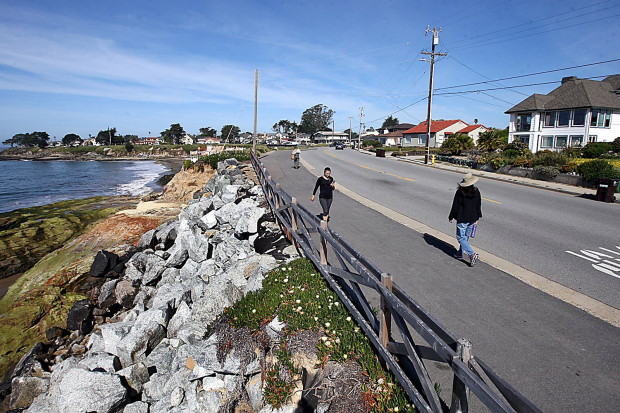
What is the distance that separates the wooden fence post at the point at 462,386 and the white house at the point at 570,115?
4180 cm

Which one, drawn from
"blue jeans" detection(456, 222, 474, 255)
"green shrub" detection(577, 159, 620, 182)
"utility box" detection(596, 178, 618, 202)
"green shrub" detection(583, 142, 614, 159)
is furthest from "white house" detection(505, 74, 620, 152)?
"blue jeans" detection(456, 222, 474, 255)

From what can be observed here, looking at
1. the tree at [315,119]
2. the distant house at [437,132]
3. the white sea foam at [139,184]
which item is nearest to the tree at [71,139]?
the tree at [315,119]

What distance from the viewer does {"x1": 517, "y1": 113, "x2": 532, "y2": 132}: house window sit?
44.5 m

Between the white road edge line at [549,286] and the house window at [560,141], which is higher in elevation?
the house window at [560,141]

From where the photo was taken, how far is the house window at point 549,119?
4196 cm

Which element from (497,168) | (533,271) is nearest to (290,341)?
(533,271)

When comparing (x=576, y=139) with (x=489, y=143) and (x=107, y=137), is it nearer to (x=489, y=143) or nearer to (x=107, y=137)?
(x=489, y=143)

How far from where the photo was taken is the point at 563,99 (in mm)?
41625

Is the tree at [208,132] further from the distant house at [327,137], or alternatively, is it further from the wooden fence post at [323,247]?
the wooden fence post at [323,247]

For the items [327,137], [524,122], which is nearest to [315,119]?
[327,137]

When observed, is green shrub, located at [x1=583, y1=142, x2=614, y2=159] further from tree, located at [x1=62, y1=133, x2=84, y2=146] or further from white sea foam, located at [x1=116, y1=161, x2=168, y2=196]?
tree, located at [x1=62, y1=133, x2=84, y2=146]

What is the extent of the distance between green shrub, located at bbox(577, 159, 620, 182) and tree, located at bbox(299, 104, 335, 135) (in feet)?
505

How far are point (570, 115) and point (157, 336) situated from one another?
46.8 meters

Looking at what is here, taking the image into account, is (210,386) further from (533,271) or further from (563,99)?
(563,99)
